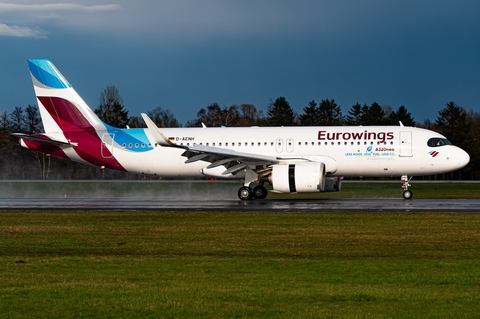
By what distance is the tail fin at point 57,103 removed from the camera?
3541cm

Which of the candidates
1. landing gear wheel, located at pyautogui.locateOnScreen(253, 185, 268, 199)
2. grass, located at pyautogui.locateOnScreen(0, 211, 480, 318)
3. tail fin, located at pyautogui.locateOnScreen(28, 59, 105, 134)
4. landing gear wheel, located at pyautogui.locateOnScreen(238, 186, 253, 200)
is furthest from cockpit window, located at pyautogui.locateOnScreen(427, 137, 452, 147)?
tail fin, located at pyautogui.locateOnScreen(28, 59, 105, 134)

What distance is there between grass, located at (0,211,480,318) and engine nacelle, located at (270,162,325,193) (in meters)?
8.84

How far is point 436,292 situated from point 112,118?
8742cm

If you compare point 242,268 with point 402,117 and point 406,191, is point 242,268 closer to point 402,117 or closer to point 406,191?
point 406,191

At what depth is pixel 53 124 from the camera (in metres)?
35.6

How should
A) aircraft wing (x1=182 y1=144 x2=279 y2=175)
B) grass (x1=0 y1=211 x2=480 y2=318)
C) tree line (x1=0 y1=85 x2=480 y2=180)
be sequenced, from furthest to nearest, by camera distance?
tree line (x1=0 y1=85 x2=480 y2=180) → aircraft wing (x1=182 y1=144 x2=279 y2=175) → grass (x1=0 y1=211 x2=480 y2=318)

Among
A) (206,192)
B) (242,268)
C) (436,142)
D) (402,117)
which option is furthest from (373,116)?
(242,268)

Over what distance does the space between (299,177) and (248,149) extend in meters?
4.64

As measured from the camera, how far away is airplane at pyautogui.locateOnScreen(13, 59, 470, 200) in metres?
31.1

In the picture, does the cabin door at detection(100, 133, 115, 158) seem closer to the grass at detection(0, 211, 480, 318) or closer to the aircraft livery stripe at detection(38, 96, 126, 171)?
the aircraft livery stripe at detection(38, 96, 126, 171)

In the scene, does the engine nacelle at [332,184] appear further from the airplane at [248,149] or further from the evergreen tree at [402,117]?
the evergreen tree at [402,117]

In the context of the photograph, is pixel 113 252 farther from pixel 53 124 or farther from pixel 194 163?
pixel 53 124

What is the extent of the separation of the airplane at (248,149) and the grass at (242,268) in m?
10.3

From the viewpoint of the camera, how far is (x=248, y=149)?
110 feet
